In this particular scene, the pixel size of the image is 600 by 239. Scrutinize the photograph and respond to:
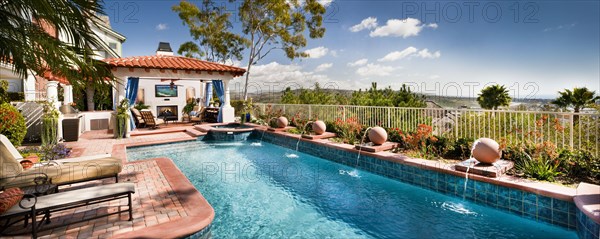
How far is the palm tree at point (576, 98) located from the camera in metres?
21.6

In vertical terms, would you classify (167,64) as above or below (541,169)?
above

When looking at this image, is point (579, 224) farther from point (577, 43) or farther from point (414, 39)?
point (577, 43)

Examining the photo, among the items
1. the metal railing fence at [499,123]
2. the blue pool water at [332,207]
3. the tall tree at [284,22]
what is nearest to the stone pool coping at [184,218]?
the blue pool water at [332,207]

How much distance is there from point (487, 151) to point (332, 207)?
2828mm

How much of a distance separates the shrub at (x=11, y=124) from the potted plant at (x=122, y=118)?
2.52 meters

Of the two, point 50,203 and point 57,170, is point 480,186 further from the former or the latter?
point 57,170

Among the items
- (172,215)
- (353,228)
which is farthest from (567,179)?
(172,215)

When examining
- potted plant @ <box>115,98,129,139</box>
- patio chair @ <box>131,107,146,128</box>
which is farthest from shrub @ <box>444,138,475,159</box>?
patio chair @ <box>131,107,146,128</box>

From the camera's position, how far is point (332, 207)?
15.5 ft

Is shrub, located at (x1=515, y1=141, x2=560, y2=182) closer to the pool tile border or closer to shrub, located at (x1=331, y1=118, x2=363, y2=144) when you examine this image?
the pool tile border

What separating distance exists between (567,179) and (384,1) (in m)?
10.3

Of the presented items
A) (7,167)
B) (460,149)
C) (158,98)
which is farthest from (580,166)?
(158,98)

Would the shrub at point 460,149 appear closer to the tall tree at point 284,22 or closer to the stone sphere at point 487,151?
the stone sphere at point 487,151

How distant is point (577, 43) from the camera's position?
13.3 m
